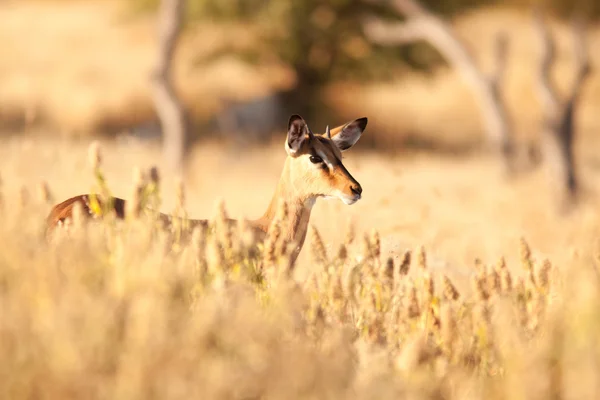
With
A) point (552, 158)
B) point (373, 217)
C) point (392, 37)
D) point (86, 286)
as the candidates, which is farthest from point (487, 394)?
point (392, 37)

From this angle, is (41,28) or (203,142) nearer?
(203,142)

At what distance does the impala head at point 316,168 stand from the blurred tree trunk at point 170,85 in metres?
12.1

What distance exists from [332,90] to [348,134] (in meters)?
21.9

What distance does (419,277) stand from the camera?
390 cm

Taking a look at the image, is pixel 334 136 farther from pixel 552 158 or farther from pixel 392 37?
pixel 392 37

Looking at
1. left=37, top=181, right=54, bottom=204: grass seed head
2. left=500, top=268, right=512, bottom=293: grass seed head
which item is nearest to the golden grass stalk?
left=500, top=268, right=512, bottom=293: grass seed head

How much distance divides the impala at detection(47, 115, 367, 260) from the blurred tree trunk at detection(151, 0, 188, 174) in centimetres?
1206

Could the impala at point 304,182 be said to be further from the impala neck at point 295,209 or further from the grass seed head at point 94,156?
the grass seed head at point 94,156

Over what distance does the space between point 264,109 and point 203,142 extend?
296 centimetres

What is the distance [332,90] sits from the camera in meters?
26.6

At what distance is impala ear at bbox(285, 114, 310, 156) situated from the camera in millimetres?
4486

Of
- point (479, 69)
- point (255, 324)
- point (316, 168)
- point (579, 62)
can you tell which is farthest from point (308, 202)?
point (479, 69)

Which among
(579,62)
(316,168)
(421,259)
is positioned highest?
(579,62)

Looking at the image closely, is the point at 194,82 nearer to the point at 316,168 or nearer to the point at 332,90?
the point at 332,90
